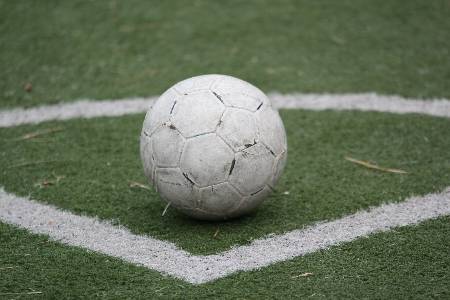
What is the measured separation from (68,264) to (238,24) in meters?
5.21

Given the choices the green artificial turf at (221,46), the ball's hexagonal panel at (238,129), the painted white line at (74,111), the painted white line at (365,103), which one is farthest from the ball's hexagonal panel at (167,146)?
the green artificial turf at (221,46)

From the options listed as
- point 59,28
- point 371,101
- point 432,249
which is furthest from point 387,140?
point 59,28

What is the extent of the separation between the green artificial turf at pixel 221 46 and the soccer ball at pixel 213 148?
269 centimetres

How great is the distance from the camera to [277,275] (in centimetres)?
423

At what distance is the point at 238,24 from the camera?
354 inches

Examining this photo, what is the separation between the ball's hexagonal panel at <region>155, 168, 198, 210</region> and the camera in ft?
15.1

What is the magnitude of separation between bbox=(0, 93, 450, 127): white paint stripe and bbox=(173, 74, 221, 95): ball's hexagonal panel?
7.40 feet

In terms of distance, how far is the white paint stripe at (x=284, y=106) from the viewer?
22.9 feet

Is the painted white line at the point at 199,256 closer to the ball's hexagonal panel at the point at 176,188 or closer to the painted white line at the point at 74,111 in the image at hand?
the ball's hexagonal panel at the point at 176,188

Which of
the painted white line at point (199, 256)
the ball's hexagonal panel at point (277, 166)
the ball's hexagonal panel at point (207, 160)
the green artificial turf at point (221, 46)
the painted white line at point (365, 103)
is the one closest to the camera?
the painted white line at point (199, 256)

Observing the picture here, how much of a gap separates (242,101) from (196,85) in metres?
0.33

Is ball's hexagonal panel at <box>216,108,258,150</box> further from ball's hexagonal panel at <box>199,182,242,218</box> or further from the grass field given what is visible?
the grass field

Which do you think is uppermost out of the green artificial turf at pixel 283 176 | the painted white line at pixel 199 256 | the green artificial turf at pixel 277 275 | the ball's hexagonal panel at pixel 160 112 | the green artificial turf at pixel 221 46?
the ball's hexagonal panel at pixel 160 112

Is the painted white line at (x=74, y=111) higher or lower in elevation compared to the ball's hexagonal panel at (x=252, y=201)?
lower
